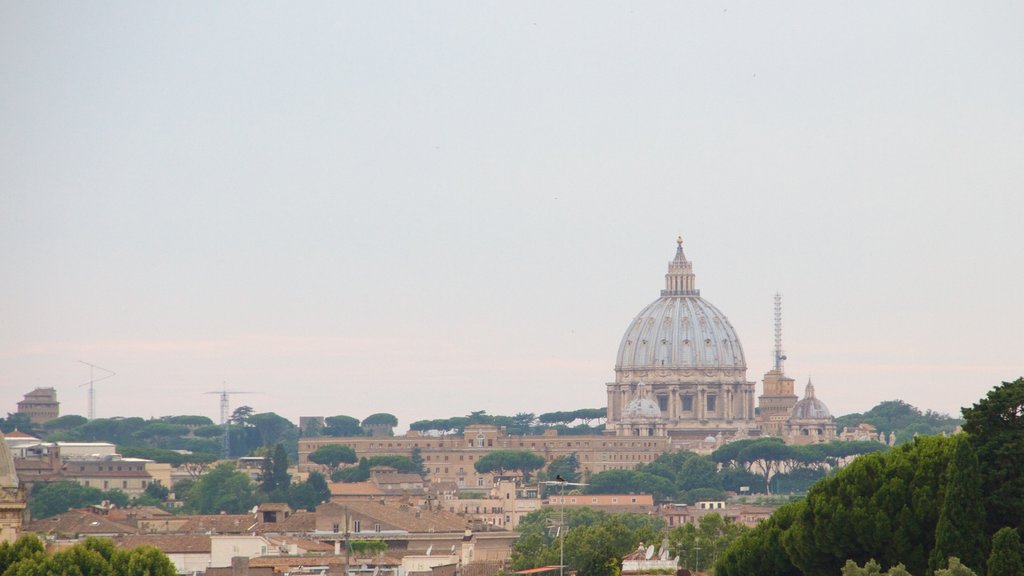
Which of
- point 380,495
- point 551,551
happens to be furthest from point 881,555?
point 380,495

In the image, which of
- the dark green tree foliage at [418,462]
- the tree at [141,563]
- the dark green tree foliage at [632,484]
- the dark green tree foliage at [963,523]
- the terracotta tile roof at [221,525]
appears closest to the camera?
the dark green tree foliage at [963,523]

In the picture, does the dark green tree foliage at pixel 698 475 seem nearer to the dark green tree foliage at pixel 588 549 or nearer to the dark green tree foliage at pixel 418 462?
the dark green tree foliage at pixel 418 462

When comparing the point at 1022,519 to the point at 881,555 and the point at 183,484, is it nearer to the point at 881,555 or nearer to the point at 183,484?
the point at 881,555

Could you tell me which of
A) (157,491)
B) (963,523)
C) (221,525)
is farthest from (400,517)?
(157,491)

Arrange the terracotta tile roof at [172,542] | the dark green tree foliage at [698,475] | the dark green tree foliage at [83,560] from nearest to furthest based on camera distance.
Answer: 1. the dark green tree foliage at [83,560]
2. the terracotta tile roof at [172,542]
3. the dark green tree foliage at [698,475]

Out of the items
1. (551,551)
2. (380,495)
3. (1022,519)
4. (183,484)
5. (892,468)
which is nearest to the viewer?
(1022,519)

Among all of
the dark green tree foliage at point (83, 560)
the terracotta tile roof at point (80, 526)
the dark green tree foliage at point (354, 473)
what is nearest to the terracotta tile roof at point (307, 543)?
the terracotta tile roof at point (80, 526)

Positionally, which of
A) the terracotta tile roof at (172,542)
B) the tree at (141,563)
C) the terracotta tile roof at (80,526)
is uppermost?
the terracotta tile roof at (80,526)

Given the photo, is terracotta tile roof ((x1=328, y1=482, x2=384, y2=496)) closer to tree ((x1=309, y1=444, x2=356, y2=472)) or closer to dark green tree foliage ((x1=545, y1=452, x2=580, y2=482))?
tree ((x1=309, y1=444, x2=356, y2=472))
